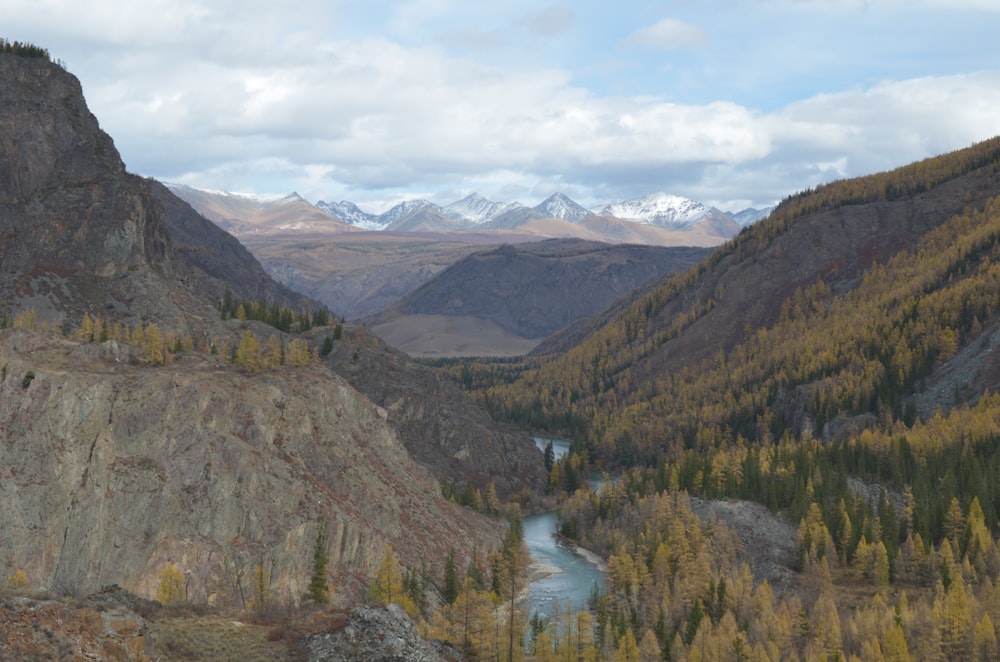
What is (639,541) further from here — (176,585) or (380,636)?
(380,636)

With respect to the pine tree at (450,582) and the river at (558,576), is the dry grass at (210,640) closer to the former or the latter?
the river at (558,576)

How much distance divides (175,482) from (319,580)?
22981 mm

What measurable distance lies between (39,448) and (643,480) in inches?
4417

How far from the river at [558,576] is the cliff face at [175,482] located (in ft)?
51.1

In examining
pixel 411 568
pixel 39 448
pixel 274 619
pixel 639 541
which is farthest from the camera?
pixel 639 541

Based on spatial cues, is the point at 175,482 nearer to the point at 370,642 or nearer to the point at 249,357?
the point at 249,357

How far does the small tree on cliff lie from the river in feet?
87.4

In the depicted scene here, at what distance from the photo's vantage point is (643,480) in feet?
653

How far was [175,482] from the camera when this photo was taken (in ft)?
422

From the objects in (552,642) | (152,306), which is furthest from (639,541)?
(152,306)

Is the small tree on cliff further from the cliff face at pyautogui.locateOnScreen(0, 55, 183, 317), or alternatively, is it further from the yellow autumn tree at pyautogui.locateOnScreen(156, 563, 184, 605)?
the cliff face at pyautogui.locateOnScreen(0, 55, 183, 317)

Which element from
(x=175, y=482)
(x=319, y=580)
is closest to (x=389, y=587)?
(x=319, y=580)

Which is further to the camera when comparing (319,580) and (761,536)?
(761,536)

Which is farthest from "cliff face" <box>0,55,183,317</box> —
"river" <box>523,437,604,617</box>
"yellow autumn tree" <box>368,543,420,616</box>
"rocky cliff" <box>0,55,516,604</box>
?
"river" <box>523,437,604,617</box>
